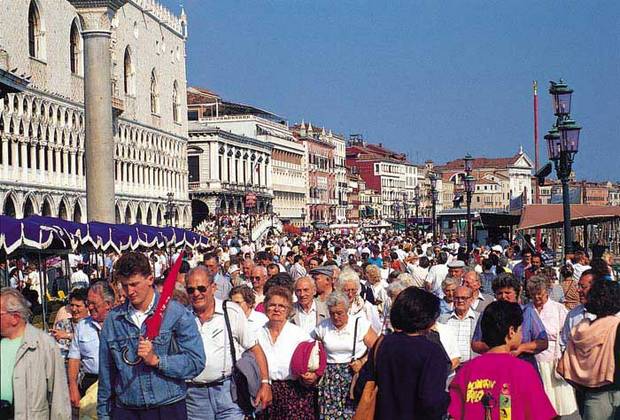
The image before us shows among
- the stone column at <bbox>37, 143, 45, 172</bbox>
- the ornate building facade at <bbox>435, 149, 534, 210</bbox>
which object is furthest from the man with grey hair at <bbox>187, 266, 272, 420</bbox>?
the ornate building facade at <bbox>435, 149, 534, 210</bbox>

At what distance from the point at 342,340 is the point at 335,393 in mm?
331

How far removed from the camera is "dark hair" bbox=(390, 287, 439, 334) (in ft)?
15.7

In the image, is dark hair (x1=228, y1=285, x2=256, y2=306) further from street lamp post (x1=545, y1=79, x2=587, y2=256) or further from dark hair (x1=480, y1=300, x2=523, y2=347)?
street lamp post (x1=545, y1=79, x2=587, y2=256)

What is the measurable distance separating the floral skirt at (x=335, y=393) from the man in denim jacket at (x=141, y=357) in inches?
53.4

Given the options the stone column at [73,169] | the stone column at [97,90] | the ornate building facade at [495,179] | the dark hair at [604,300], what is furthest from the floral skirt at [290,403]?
the ornate building facade at [495,179]

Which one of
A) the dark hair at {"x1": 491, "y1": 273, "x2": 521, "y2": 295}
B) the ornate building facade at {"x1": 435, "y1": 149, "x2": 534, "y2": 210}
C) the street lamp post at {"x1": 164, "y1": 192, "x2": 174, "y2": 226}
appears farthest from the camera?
the ornate building facade at {"x1": 435, "y1": 149, "x2": 534, "y2": 210}

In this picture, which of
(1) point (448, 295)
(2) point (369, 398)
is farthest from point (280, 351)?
(1) point (448, 295)

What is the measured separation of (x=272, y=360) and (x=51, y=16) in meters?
41.6

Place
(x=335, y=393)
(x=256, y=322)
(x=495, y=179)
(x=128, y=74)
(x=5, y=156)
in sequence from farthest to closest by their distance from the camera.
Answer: (x=495, y=179) < (x=128, y=74) < (x=5, y=156) < (x=256, y=322) < (x=335, y=393)

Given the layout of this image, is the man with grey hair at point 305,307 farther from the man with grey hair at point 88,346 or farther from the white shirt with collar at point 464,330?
the man with grey hair at point 88,346

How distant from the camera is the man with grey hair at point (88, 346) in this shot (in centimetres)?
675

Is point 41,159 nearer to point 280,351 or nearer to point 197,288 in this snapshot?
point 280,351

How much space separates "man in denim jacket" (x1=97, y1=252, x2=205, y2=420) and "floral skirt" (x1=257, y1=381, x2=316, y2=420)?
1.01 metres

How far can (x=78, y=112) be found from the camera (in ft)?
161
